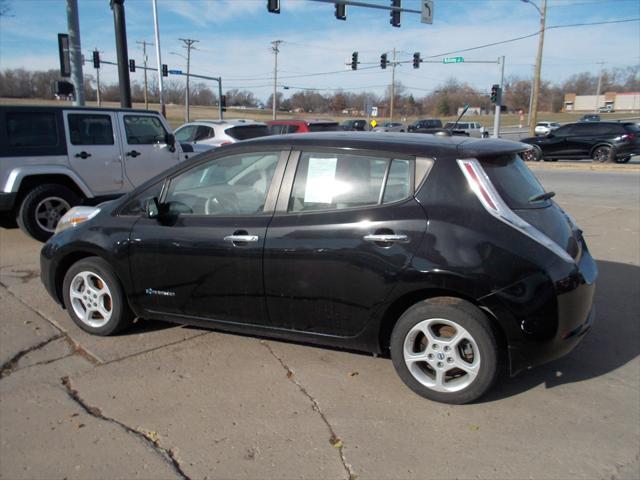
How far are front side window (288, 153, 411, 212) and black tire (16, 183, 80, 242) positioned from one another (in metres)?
5.22

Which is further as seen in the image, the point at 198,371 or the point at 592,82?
the point at 592,82

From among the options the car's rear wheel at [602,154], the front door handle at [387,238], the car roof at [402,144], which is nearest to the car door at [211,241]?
the car roof at [402,144]

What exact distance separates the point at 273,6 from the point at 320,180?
1781 cm

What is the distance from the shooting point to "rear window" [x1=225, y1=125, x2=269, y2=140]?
1377 cm

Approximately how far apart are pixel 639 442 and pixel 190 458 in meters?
2.40

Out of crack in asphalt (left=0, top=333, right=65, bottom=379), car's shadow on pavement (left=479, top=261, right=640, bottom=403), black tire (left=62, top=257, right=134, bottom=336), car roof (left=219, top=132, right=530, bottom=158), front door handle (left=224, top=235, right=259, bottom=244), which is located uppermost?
car roof (left=219, top=132, right=530, bottom=158)

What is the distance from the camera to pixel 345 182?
11.3 feet

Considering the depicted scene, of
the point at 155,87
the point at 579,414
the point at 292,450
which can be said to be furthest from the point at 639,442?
the point at 155,87

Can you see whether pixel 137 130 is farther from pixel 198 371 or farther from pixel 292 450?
pixel 292 450

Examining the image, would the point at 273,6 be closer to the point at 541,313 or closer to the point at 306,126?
the point at 306,126

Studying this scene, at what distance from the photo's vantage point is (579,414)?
124 inches

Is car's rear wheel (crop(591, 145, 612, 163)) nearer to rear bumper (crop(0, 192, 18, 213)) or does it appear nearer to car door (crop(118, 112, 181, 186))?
car door (crop(118, 112, 181, 186))

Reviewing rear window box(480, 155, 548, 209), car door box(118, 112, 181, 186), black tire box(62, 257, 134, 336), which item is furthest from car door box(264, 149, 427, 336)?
car door box(118, 112, 181, 186)

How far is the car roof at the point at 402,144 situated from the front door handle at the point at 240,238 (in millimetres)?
665
